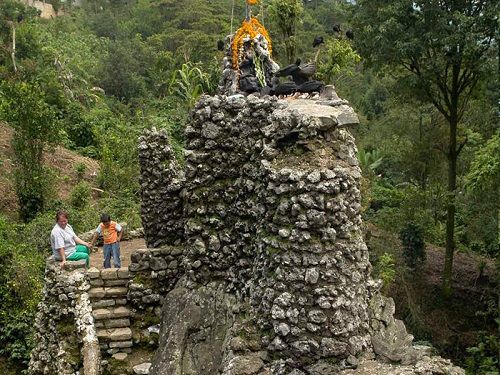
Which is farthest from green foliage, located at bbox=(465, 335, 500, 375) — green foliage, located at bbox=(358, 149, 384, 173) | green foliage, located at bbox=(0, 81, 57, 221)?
green foliage, located at bbox=(0, 81, 57, 221)

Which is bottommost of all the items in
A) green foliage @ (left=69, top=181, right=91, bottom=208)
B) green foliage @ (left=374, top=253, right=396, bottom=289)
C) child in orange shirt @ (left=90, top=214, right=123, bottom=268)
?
green foliage @ (left=374, top=253, right=396, bottom=289)

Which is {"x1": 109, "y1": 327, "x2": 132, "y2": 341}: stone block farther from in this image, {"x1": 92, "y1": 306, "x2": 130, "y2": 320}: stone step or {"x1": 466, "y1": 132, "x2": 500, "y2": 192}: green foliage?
{"x1": 466, "y1": 132, "x2": 500, "y2": 192}: green foliage

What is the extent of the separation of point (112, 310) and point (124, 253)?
2.32 metres

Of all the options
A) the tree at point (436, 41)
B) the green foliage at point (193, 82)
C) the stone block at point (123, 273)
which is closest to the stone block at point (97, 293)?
the stone block at point (123, 273)

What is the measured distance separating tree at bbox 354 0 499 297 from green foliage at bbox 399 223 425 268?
4.23 ft

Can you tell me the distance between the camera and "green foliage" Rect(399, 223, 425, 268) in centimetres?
1761

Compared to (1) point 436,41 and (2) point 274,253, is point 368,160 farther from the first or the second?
(2) point 274,253

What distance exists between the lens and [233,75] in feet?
29.0

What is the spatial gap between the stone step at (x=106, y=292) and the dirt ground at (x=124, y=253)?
1080 mm

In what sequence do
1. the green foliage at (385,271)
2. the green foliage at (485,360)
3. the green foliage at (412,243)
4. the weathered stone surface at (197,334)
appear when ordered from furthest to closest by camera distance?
the green foliage at (412,243) → the green foliage at (385,271) → the green foliage at (485,360) → the weathered stone surface at (197,334)

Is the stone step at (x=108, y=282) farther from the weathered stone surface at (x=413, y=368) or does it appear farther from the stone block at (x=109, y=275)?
the weathered stone surface at (x=413, y=368)

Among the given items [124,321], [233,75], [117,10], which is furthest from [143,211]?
[117,10]

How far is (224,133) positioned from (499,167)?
6.07 meters

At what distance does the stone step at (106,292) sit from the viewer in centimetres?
Answer: 912
